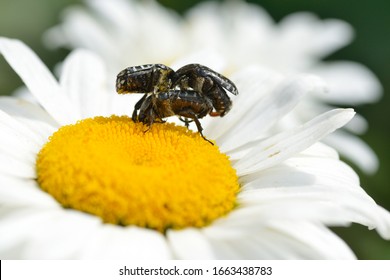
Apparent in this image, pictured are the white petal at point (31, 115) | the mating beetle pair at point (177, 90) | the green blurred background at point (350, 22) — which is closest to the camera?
the mating beetle pair at point (177, 90)

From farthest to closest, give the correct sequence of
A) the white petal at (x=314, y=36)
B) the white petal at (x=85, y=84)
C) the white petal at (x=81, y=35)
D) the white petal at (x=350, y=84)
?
the white petal at (x=314, y=36)
the white petal at (x=81, y=35)
the white petal at (x=350, y=84)
the white petal at (x=85, y=84)

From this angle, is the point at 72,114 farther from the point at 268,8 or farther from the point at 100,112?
the point at 268,8

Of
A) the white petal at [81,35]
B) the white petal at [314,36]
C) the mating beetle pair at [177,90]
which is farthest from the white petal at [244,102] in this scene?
the white petal at [314,36]

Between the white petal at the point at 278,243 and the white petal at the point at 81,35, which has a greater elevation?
the white petal at the point at 278,243

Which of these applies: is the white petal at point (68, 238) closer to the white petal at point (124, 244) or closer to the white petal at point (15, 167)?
the white petal at point (124, 244)

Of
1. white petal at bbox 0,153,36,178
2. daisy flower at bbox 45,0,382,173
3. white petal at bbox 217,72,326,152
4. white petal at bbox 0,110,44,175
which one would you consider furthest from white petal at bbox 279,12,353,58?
white petal at bbox 0,153,36,178
